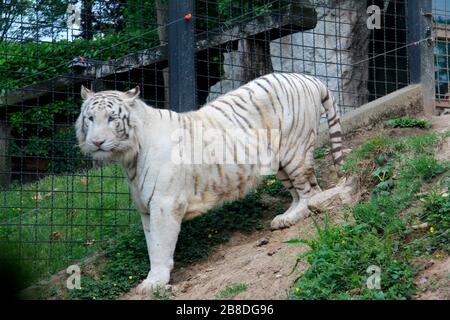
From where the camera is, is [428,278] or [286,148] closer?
[428,278]

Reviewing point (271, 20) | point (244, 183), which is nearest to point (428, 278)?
point (244, 183)

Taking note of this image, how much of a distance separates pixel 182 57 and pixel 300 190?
6.02 feet

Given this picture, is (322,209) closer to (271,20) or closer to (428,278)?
(428,278)

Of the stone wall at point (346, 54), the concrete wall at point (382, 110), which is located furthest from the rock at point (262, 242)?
the stone wall at point (346, 54)

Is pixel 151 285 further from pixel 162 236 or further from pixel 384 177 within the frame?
pixel 384 177

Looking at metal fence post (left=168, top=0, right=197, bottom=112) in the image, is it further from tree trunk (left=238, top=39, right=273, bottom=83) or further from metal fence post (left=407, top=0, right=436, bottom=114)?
metal fence post (left=407, top=0, right=436, bottom=114)

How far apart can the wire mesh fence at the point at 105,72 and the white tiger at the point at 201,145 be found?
96 centimetres

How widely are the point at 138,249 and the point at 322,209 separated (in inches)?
64.3

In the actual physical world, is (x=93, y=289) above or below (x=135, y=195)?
below

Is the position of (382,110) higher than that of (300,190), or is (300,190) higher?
(382,110)

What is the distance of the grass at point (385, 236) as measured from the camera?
528 cm

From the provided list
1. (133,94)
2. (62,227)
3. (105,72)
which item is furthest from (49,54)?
(133,94)

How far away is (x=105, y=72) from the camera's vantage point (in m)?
8.79

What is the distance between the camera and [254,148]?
23.3ft
